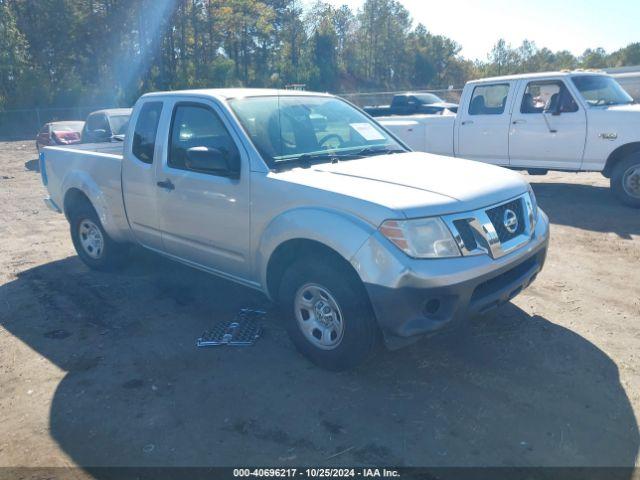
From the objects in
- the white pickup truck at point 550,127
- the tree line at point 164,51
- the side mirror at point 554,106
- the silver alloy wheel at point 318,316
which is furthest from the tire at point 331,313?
the tree line at point 164,51

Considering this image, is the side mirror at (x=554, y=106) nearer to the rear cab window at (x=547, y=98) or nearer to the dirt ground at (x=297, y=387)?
the rear cab window at (x=547, y=98)

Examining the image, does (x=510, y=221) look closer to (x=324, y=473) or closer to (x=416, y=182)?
(x=416, y=182)

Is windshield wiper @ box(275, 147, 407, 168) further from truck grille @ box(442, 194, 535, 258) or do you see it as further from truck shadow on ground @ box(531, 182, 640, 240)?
truck shadow on ground @ box(531, 182, 640, 240)

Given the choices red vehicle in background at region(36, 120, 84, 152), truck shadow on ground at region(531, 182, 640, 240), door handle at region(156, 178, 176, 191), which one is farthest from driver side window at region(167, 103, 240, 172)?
red vehicle in background at region(36, 120, 84, 152)

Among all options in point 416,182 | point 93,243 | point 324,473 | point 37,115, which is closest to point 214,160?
point 416,182

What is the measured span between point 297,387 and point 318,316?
51 cm

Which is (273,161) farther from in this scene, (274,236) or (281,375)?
(281,375)

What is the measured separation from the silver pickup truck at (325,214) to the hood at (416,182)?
14 millimetres

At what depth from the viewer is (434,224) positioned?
3318 millimetres

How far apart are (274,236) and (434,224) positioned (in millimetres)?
1187

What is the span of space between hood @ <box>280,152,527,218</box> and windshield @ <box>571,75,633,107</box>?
5.56m

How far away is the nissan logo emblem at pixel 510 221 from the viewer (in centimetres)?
369

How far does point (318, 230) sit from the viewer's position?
3.56 m

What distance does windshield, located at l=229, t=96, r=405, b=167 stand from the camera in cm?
427
